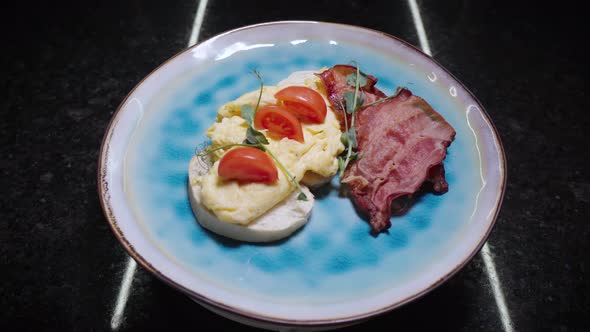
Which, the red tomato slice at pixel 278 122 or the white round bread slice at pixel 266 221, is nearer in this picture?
the white round bread slice at pixel 266 221

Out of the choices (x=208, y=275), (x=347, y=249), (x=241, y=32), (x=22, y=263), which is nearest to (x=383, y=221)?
(x=347, y=249)

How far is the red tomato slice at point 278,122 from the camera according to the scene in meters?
2.19

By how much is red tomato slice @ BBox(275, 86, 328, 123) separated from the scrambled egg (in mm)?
40

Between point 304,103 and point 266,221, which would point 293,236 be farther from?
point 304,103

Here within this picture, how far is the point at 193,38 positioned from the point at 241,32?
722mm

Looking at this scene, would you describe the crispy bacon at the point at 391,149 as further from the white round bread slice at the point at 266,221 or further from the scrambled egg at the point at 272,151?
the white round bread slice at the point at 266,221

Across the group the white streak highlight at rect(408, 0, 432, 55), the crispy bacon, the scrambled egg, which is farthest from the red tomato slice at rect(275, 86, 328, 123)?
the white streak highlight at rect(408, 0, 432, 55)

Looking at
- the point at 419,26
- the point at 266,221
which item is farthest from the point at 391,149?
the point at 419,26

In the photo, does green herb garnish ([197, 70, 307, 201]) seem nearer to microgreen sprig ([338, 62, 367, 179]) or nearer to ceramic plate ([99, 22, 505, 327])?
ceramic plate ([99, 22, 505, 327])

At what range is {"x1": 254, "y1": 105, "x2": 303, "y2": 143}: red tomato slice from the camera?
2.19 metres

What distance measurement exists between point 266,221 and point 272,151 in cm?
31

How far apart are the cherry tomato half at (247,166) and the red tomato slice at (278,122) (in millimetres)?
224

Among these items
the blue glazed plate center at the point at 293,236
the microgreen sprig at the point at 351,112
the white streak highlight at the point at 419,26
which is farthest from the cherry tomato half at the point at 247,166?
the white streak highlight at the point at 419,26

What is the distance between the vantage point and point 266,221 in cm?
204
